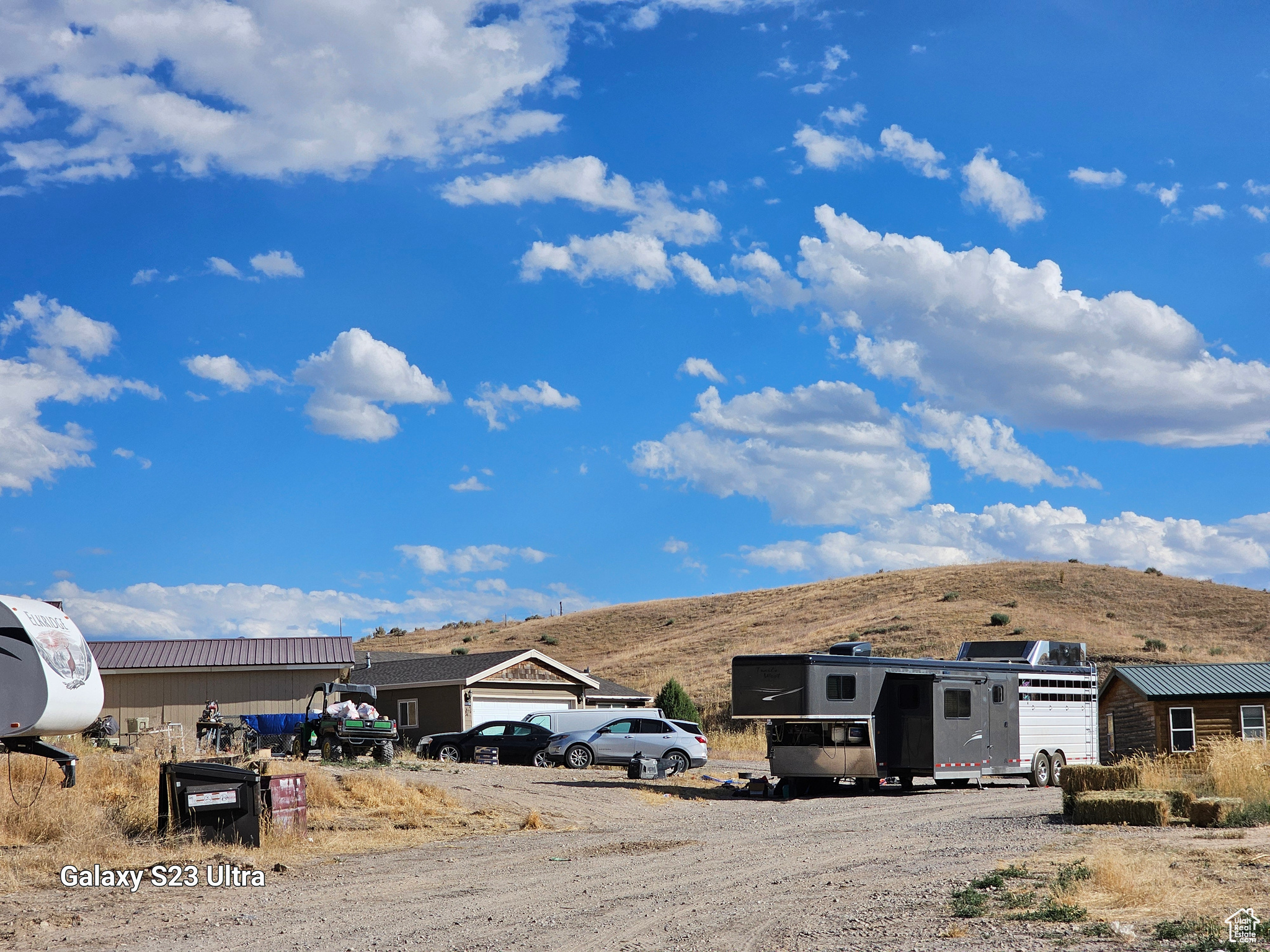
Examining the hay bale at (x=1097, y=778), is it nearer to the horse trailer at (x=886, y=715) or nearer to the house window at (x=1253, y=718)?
the horse trailer at (x=886, y=715)

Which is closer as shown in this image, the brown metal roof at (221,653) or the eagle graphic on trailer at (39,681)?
the eagle graphic on trailer at (39,681)

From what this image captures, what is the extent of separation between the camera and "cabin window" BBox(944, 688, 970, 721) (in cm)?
2395

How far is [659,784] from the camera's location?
85.7ft

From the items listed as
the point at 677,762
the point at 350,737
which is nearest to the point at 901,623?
the point at 677,762

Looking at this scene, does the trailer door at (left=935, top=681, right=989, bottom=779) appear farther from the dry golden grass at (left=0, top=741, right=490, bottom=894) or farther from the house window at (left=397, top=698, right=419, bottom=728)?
the house window at (left=397, top=698, right=419, bottom=728)

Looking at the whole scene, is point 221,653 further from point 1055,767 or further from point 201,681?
point 1055,767

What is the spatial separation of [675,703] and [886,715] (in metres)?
20.3

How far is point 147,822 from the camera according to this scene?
1537cm

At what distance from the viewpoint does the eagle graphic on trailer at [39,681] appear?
42.9 feet

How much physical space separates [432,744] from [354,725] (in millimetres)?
4683

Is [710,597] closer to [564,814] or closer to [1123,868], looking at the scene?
[564,814]

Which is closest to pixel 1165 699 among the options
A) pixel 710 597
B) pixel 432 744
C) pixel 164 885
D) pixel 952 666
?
pixel 952 666

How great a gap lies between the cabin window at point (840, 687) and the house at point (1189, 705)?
502 inches

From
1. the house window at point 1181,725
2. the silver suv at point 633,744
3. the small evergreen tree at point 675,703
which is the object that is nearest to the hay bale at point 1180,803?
the silver suv at point 633,744
